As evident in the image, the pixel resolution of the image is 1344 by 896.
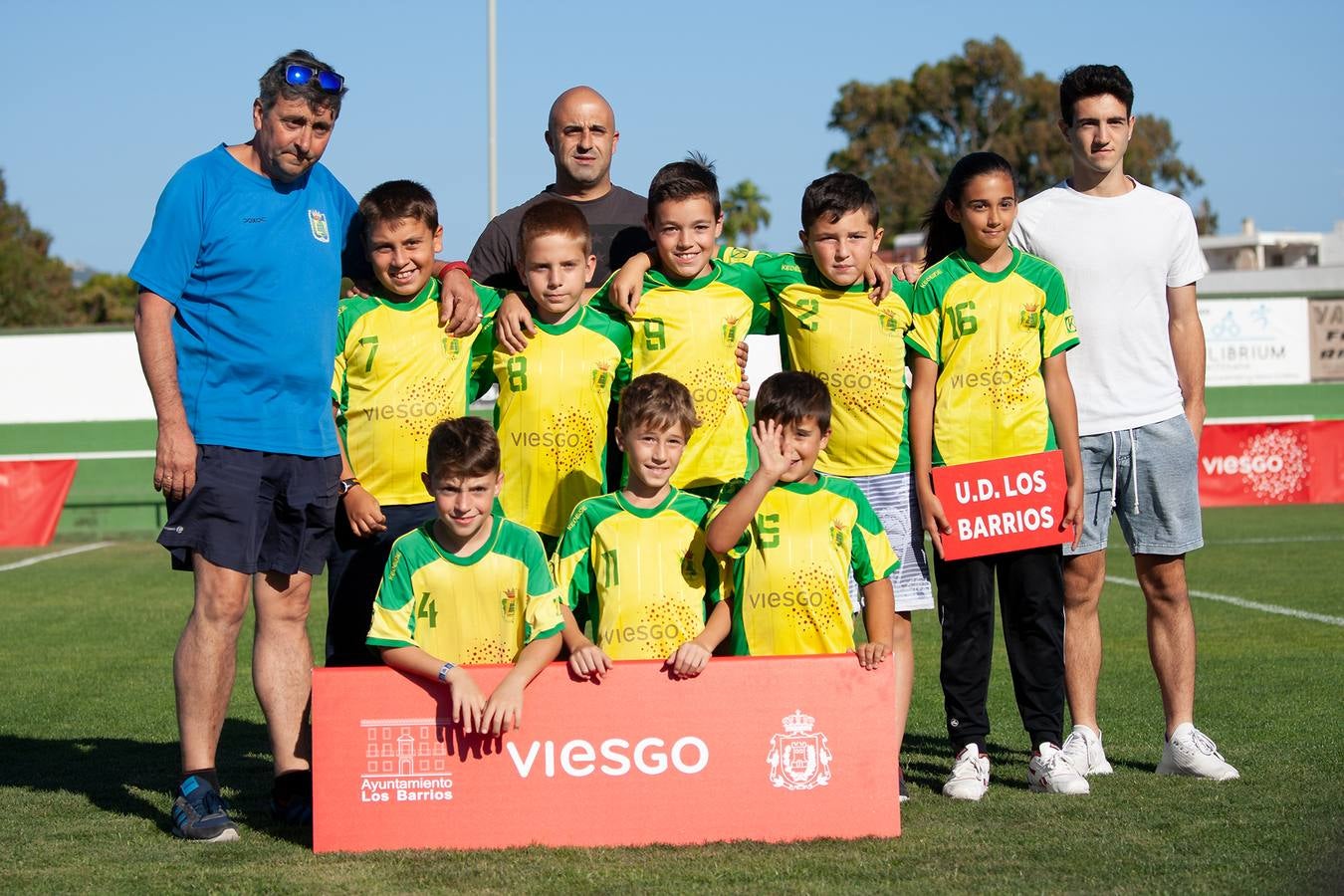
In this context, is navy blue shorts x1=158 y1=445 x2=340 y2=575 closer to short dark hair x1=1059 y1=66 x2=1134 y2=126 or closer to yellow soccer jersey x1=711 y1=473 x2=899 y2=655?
yellow soccer jersey x1=711 y1=473 x2=899 y2=655

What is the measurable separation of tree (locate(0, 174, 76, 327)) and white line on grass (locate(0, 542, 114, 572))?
93.2 feet

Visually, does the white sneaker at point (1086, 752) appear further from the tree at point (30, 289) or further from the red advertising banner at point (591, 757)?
the tree at point (30, 289)

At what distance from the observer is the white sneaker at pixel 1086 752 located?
5332 millimetres

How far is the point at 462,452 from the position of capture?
4.46 meters

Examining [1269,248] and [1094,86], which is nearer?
[1094,86]

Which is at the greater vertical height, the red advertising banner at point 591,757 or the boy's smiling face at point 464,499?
the boy's smiling face at point 464,499

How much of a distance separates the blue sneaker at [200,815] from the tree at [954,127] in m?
48.1

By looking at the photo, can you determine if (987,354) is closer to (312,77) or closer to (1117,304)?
(1117,304)

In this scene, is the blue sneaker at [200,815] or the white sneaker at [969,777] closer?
the blue sneaker at [200,815]

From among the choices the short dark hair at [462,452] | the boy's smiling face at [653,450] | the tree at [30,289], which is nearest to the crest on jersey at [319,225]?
the short dark hair at [462,452]

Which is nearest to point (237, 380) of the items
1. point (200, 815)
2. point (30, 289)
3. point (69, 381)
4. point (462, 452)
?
point (462, 452)

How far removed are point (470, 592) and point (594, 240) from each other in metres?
1.64

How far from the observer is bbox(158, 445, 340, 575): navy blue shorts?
4.76m

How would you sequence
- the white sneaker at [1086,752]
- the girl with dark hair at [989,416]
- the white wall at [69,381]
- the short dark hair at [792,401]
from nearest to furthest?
the short dark hair at [792,401] → the girl with dark hair at [989,416] → the white sneaker at [1086,752] → the white wall at [69,381]
